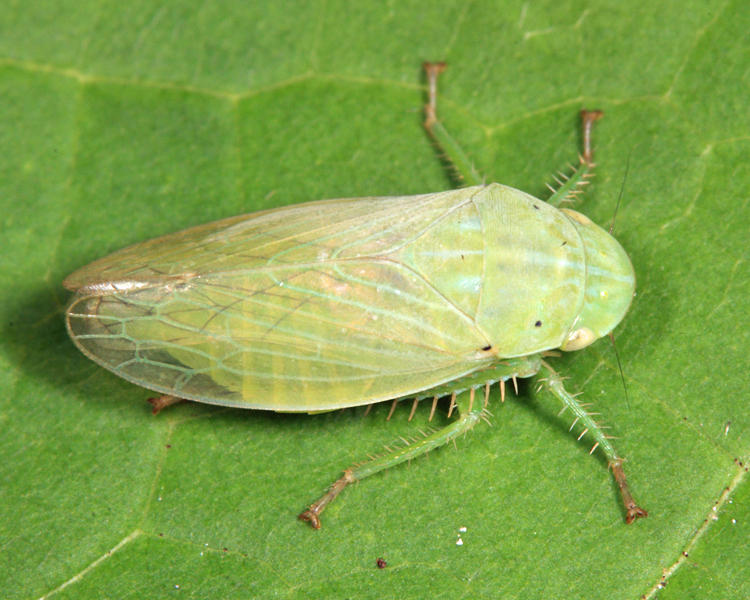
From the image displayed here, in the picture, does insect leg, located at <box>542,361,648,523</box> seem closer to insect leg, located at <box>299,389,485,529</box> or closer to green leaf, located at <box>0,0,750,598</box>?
green leaf, located at <box>0,0,750,598</box>

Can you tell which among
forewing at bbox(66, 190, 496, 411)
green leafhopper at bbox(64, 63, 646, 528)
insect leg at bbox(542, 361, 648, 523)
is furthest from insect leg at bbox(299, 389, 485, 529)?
insect leg at bbox(542, 361, 648, 523)

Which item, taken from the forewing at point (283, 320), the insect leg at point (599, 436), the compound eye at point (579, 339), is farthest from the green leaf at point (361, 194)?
the forewing at point (283, 320)

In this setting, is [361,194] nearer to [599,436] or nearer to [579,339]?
[579,339]

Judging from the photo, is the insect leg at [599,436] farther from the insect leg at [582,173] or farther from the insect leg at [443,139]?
the insect leg at [443,139]

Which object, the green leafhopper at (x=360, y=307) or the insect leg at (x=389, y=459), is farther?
the insect leg at (x=389, y=459)

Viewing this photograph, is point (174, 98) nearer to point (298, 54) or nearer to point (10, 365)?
point (298, 54)
